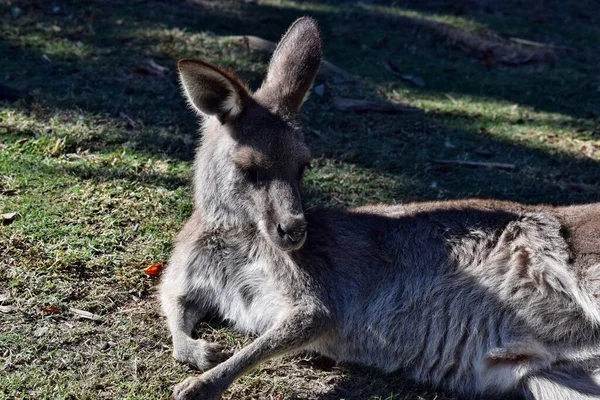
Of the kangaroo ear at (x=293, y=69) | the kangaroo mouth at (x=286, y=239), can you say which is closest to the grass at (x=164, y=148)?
the kangaroo mouth at (x=286, y=239)

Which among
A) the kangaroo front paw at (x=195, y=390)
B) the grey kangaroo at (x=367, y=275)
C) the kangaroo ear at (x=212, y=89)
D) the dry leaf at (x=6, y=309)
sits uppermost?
the kangaroo ear at (x=212, y=89)

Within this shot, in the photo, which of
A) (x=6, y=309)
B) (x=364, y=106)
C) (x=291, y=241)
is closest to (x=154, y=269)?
(x=6, y=309)

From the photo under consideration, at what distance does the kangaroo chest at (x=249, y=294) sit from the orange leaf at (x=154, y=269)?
1.58ft

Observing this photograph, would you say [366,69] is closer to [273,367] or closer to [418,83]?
[418,83]

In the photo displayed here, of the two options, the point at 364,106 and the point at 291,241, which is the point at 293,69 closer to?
the point at 291,241

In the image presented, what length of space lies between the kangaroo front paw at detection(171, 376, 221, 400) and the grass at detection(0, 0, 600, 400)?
13 cm

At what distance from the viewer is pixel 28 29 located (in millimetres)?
7000

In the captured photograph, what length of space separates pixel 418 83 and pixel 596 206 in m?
3.62

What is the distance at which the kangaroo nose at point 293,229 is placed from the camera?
3.39 m

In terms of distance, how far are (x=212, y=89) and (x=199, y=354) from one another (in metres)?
1.23

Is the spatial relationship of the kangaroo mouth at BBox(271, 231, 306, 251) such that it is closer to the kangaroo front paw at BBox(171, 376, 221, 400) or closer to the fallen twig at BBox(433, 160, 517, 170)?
the kangaroo front paw at BBox(171, 376, 221, 400)

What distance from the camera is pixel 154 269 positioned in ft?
13.3

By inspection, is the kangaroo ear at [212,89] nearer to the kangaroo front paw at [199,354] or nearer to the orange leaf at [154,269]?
the orange leaf at [154,269]

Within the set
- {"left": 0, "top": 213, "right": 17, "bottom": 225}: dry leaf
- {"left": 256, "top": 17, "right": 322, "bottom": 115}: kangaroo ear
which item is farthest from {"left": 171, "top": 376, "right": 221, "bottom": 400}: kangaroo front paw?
{"left": 0, "top": 213, "right": 17, "bottom": 225}: dry leaf
